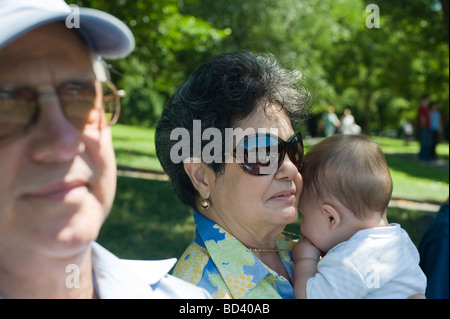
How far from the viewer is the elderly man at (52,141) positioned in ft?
4.14

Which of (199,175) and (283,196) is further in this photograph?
(199,175)

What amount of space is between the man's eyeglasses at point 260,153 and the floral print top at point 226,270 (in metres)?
0.33

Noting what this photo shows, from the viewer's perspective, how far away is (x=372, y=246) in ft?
6.89

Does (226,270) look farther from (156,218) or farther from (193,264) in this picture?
(156,218)

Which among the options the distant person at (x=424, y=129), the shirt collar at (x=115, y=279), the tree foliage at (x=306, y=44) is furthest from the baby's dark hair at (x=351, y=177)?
the distant person at (x=424, y=129)

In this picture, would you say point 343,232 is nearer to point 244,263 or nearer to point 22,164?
point 244,263

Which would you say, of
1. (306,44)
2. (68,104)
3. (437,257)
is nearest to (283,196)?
(68,104)

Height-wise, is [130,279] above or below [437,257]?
above

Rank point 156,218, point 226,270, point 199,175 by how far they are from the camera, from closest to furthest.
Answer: point 226,270 → point 199,175 → point 156,218

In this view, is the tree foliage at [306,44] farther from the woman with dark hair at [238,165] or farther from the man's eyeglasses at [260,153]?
the man's eyeglasses at [260,153]

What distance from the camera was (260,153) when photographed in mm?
→ 2121

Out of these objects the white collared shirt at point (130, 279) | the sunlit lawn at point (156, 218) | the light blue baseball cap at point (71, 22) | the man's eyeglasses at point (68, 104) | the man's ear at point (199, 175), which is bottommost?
the sunlit lawn at point (156, 218)

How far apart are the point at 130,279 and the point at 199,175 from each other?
2.51 ft
